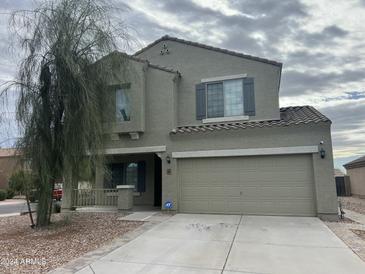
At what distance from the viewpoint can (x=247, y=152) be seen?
11734 mm

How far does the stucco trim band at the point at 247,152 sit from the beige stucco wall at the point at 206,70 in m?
2.11

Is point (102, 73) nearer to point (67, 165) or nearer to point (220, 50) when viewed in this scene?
point (67, 165)

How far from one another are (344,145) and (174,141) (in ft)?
64.9

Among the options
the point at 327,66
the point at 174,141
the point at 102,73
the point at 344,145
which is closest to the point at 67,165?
the point at 102,73

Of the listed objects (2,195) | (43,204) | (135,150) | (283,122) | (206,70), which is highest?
(206,70)

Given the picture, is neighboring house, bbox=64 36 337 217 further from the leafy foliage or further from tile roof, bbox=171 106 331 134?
the leafy foliage

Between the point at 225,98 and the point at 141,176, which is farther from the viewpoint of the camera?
the point at 141,176

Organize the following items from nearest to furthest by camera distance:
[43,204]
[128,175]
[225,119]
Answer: [43,204]
[225,119]
[128,175]

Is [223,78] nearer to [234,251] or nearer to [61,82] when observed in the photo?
[61,82]

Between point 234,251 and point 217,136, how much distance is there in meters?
6.20

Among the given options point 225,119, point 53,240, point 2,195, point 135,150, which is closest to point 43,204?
point 53,240

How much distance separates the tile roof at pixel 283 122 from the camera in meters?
11.4

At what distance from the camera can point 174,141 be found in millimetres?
12773

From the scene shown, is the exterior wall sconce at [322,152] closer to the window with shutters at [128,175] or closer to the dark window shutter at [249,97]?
the dark window shutter at [249,97]
